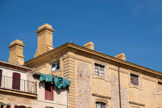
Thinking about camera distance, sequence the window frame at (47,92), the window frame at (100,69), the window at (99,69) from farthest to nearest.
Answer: the window at (99,69) < the window frame at (100,69) < the window frame at (47,92)

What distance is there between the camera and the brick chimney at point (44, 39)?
4273 cm

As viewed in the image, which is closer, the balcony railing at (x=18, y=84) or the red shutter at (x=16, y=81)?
the balcony railing at (x=18, y=84)

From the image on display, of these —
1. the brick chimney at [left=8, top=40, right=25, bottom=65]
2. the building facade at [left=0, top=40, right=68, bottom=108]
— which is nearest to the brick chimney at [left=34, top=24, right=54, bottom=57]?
the brick chimney at [left=8, top=40, right=25, bottom=65]

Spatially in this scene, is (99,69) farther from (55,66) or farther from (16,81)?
(16,81)

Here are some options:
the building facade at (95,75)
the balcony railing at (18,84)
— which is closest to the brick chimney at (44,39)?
the building facade at (95,75)

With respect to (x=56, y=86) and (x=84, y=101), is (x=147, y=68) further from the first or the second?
(x=56, y=86)

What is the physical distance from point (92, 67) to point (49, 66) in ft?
15.9

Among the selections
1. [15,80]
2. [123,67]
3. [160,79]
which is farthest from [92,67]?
[160,79]

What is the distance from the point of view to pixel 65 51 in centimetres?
3775

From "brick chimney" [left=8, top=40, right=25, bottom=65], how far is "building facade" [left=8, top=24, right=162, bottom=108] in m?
2.68

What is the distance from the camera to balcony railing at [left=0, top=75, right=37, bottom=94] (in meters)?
32.1

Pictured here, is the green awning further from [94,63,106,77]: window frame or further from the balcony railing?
[94,63,106,77]: window frame

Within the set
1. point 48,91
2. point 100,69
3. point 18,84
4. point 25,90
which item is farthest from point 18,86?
point 100,69

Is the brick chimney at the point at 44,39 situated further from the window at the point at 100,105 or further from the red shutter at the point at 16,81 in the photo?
the red shutter at the point at 16,81
